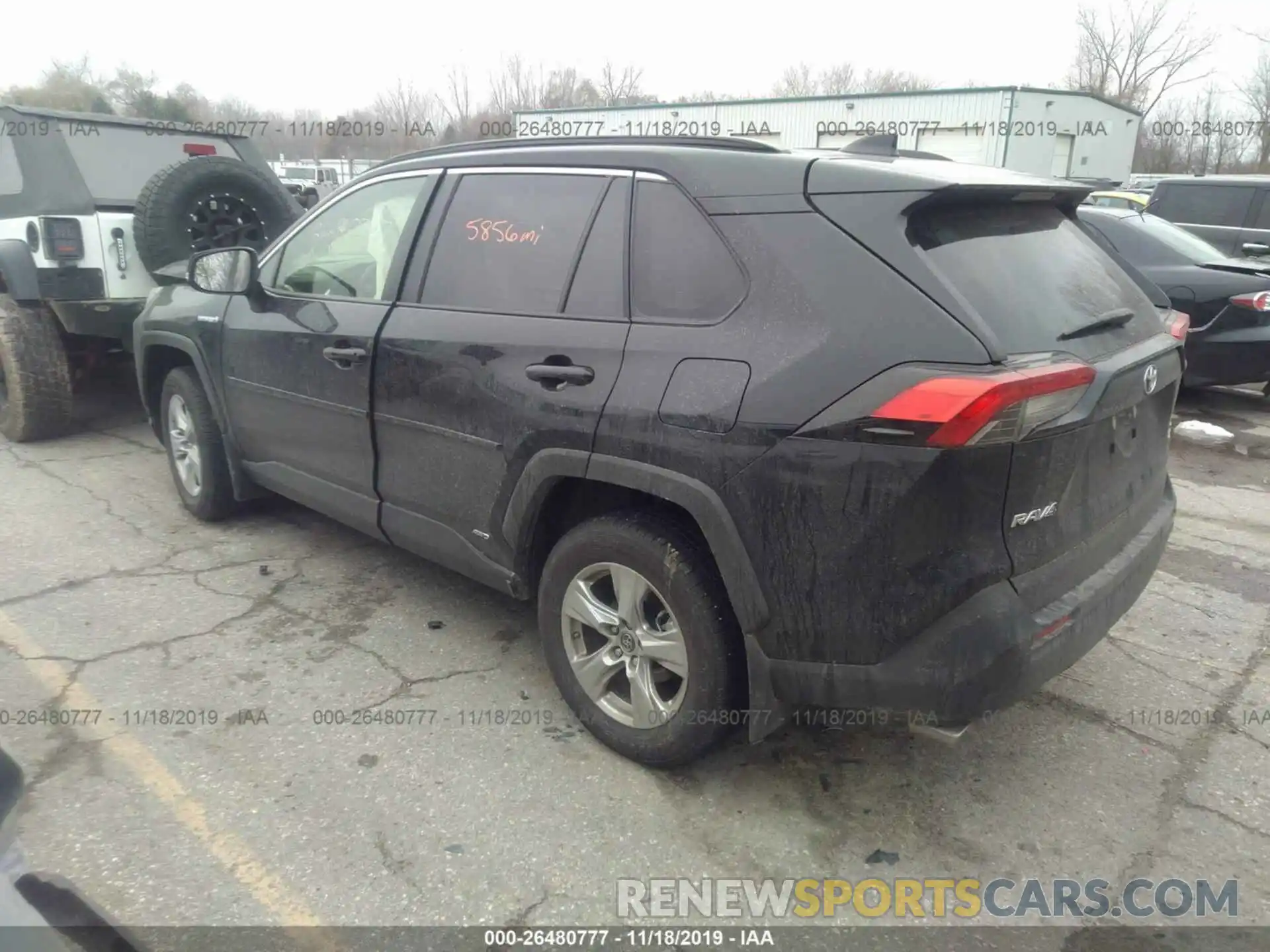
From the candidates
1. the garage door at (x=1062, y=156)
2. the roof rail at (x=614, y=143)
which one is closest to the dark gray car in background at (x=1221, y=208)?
the roof rail at (x=614, y=143)

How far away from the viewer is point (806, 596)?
7.68 ft

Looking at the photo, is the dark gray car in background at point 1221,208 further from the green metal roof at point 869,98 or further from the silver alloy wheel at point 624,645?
the green metal roof at point 869,98

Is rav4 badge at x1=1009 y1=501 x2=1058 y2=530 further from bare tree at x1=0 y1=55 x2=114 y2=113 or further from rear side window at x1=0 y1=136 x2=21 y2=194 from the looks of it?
bare tree at x1=0 y1=55 x2=114 y2=113

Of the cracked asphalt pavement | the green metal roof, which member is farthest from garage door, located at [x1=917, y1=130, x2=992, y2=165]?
the cracked asphalt pavement

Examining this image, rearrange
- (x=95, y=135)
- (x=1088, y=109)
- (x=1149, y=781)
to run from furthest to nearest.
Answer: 1. (x=1088, y=109)
2. (x=95, y=135)
3. (x=1149, y=781)

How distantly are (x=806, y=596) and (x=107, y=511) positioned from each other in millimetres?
4290

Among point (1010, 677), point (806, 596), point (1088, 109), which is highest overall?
point (1088, 109)

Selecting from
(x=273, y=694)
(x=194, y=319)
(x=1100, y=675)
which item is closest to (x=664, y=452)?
(x=273, y=694)

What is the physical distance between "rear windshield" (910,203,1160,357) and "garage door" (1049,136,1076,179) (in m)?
25.9

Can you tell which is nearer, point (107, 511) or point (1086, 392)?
point (1086, 392)

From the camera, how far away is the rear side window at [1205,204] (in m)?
10.6

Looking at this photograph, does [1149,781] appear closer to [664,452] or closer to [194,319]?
[664,452]

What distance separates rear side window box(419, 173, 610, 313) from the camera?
2.95m

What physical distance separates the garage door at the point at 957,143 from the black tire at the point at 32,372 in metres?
22.6
